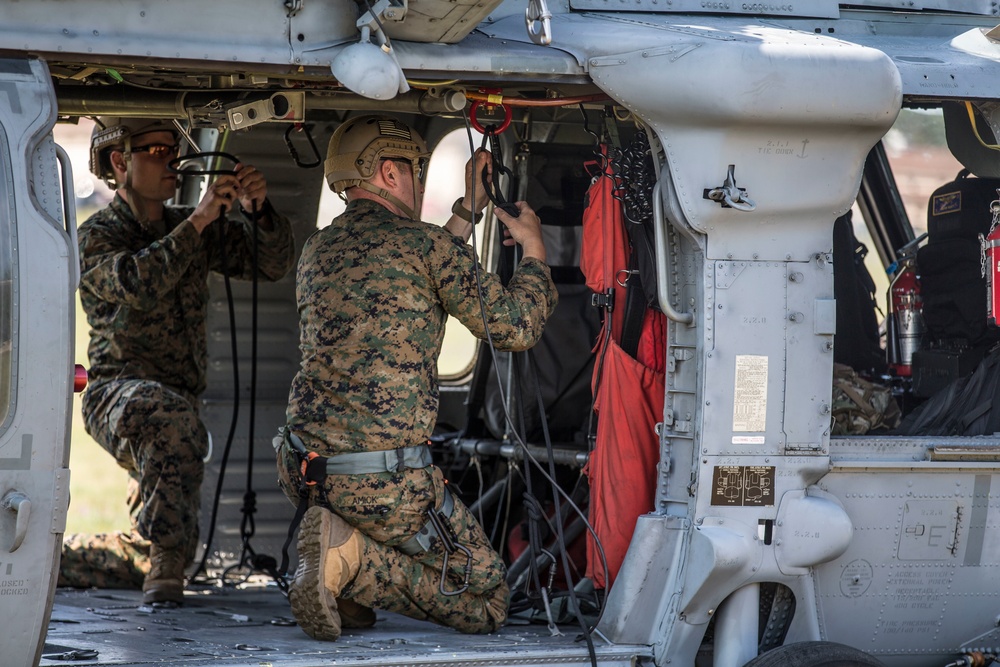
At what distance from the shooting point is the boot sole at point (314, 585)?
4441 mm

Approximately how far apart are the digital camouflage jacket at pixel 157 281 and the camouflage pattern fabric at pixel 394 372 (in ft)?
3.84

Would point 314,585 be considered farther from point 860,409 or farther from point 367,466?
point 860,409

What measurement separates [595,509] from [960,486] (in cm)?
134

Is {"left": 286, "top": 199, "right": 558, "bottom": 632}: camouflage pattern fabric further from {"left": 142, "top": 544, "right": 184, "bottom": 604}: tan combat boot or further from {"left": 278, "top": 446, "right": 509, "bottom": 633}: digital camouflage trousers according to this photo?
{"left": 142, "top": 544, "right": 184, "bottom": 604}: tan combat boot

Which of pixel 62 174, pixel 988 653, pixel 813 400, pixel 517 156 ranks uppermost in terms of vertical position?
pixel 517 156

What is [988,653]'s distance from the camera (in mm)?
4832

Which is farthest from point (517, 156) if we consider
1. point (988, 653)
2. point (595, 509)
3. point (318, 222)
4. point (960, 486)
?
point (988, 653)

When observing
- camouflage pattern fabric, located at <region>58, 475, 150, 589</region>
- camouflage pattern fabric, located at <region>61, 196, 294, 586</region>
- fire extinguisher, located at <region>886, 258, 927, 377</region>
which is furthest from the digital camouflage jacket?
fire extinguisher, located at <region>886, 258, 927, 377</region>

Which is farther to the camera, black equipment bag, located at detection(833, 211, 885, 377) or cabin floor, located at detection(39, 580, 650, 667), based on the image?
black equipment bag, located at detection(833, 211, 885, 377)

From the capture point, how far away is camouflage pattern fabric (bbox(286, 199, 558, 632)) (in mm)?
4590

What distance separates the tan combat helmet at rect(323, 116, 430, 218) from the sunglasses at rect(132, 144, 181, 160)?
140cm

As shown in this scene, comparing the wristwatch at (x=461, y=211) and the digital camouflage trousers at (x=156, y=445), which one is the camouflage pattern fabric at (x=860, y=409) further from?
the digital camouflage trousers at (x=156, y=445)

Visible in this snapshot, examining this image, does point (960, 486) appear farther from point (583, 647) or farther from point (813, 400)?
point (583, 647)

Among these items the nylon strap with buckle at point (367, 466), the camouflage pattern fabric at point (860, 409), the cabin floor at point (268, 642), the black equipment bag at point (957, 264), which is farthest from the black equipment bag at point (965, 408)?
the nylon strap with buckle at point (367, 466)
